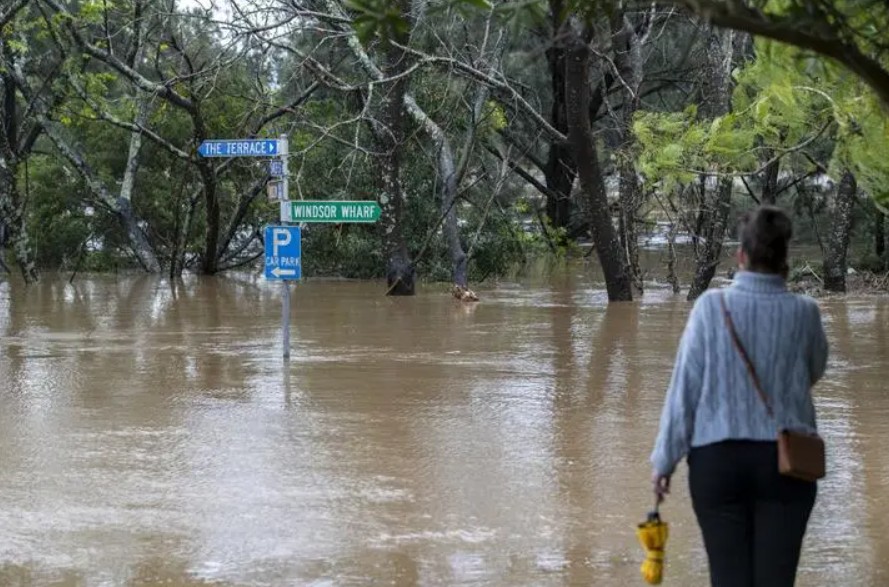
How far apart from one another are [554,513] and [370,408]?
138 inches

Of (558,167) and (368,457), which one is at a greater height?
(558,167)

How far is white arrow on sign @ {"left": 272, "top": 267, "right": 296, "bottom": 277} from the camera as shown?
12648 mm

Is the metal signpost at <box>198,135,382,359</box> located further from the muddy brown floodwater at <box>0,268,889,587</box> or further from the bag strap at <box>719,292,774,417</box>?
the bag strap at <box>719,292,774,417</box>

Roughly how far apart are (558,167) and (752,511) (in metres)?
33.1

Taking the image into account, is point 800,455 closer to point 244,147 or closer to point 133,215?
point 244,147

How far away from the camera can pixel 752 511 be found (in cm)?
422

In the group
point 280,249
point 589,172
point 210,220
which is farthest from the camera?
point 210,220

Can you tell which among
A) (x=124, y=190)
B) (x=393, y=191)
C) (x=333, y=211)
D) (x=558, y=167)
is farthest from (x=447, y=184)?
(x=558, y=167)

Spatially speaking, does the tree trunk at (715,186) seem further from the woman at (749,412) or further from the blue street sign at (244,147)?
the woman at (749,412)

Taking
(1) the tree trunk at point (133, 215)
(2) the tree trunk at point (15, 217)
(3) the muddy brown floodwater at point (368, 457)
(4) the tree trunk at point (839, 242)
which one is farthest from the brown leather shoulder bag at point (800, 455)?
(1) the tree trunk at point (133, 215)

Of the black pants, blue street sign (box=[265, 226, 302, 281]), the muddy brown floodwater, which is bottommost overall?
the muddy brown floodwater

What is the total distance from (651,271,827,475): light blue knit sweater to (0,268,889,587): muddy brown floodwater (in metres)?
1.79

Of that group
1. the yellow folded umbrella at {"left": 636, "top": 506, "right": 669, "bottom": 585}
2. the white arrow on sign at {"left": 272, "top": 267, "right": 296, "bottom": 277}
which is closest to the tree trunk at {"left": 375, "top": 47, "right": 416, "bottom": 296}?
the white arrow on sign at {"left": 272, "top": 267, "right": 296, "bottom": 277}

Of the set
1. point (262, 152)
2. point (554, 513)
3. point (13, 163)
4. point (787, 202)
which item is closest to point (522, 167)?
point (787, 202)
